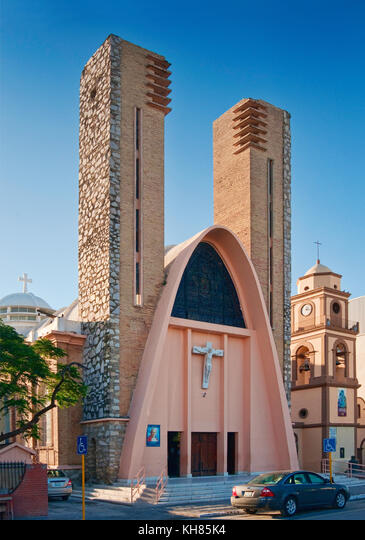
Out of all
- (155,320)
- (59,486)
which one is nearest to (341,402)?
(155,320)

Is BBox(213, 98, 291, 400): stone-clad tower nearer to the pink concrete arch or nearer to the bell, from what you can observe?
the pink concrete arch

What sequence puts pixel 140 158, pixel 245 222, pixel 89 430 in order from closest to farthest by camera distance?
pixel 89 430
pixel 140 158
pixel 245 222

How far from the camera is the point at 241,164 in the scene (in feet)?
110

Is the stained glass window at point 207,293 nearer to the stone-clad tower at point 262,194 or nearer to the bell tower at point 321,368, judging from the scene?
the stone-clad tower at point 262,194

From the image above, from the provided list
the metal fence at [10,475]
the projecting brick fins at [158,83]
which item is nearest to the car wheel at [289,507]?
the metal fence at [10,475]

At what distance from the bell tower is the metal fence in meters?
25.2

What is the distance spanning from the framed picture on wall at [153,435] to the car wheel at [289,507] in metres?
9.93

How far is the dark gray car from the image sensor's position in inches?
656

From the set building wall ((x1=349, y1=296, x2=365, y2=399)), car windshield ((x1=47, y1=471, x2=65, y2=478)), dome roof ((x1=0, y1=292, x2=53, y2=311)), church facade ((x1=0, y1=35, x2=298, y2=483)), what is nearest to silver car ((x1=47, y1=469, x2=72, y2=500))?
car windshield ((x1=47, y1=471, x2=65, y2=478))

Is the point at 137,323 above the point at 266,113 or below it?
below
